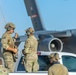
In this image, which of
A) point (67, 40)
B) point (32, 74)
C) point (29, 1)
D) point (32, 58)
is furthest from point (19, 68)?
point (29, 1)

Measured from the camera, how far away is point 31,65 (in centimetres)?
768

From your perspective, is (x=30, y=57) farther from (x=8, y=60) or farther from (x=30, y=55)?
(x=8, y=60)

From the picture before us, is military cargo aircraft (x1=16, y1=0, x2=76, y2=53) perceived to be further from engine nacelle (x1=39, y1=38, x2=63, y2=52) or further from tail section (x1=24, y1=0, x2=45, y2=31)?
engine nacelle (x1=39, y1=38, x2=63, y2=52)

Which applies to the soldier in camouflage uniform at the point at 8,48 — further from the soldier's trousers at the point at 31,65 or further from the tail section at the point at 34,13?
the tail section at the point at 34,13

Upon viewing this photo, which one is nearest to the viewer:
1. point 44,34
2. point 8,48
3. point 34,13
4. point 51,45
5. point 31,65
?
point 8,48

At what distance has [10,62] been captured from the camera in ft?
24.6

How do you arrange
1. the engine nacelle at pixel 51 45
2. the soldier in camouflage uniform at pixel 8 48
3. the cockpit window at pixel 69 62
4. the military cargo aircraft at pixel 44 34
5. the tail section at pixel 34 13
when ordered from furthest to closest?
1. the tail section at pixel 34 13
2. the military cargo aircraft at pixel 44 34
3. the engine nacelle at pixel 51 45
4. the cockpit window at pixel 69 62
5. the soldier in camouflage uniform at pixel 8 48

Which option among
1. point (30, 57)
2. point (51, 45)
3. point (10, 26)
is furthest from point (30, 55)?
point (51, 45)

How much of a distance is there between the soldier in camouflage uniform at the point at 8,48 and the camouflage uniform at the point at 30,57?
0.28 m

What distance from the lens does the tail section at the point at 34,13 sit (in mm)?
21078

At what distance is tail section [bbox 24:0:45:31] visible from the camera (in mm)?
21078

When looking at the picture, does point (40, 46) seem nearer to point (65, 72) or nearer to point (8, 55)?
point (8, 55)

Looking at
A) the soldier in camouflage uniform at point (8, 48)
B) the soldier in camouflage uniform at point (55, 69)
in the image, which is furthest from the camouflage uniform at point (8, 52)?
the soldier in camouflage uniform at point (55, 69)

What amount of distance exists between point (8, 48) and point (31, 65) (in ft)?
2.11
